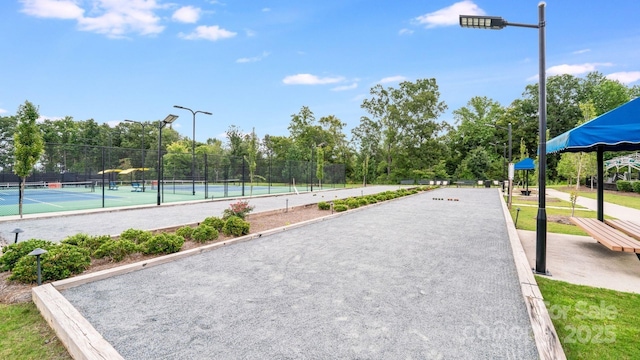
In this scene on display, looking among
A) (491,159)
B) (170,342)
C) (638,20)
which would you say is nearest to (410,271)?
(170,342)

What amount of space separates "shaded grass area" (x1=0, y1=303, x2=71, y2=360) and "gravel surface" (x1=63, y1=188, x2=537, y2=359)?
0.31 meters

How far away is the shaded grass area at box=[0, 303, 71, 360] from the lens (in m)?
2.39

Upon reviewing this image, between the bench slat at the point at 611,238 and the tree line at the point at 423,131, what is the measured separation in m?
35.7

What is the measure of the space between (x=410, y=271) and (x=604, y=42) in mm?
20829

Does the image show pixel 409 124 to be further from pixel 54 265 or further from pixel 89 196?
pixel 54 265

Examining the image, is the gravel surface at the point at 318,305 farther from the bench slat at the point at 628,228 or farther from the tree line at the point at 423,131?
the tree line at the point at 423,131

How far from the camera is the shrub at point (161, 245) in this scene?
16.8 feet

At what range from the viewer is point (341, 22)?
1669 centimetres

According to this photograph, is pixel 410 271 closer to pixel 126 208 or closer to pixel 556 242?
pixel 556 242

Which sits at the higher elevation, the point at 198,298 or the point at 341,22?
the point at 341,22

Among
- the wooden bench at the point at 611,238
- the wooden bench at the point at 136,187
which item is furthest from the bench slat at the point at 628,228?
the wooden bench at the point at 136,187

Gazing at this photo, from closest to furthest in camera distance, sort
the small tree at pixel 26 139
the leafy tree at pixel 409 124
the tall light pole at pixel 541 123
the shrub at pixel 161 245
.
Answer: the tall light pole at pixel 541 123 < the shrub at pixel 161 245 < the small tree at pixel 26 139 < the leafy tree at pixel 409 124

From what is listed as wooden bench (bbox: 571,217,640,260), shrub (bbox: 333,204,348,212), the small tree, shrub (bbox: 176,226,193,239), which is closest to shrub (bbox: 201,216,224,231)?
shrub (bbox: 176,226,193,239)

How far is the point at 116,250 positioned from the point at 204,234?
5.18 feet
